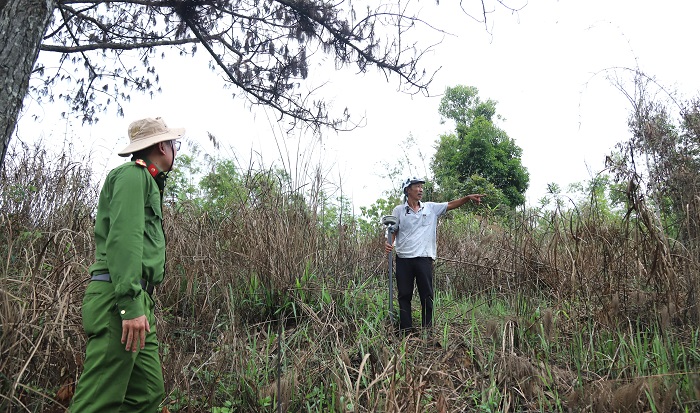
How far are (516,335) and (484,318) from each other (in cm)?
63

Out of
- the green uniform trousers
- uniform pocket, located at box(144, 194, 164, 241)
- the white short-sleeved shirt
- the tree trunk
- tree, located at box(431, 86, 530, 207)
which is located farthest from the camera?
tree, located at box(431, 86, 530, 207)

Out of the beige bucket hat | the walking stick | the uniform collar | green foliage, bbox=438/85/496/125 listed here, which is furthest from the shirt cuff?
green foliage, bbox=438/85/496/125

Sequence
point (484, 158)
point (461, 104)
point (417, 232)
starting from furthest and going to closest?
point (461, 104), point (484, 158), point (417, 232)

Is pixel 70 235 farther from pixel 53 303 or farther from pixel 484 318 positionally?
pixel 484 318

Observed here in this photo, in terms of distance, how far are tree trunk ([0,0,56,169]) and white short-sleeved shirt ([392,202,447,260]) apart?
3732 millimetres

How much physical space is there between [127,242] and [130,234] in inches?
1.6

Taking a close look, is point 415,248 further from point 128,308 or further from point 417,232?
point 128,308

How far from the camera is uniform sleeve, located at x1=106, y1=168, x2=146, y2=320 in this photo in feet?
7.88

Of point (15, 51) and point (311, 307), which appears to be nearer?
point (15, 51)

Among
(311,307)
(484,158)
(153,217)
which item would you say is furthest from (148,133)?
(484,158)

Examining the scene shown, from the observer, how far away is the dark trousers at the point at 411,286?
211 inches

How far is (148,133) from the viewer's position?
283cm

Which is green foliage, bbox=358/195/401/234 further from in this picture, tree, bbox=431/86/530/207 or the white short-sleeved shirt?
tree, bbox=431/86/530/207

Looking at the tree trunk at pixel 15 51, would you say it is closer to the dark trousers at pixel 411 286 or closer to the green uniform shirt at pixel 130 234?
the green uniform shirt at pixel 130 234
